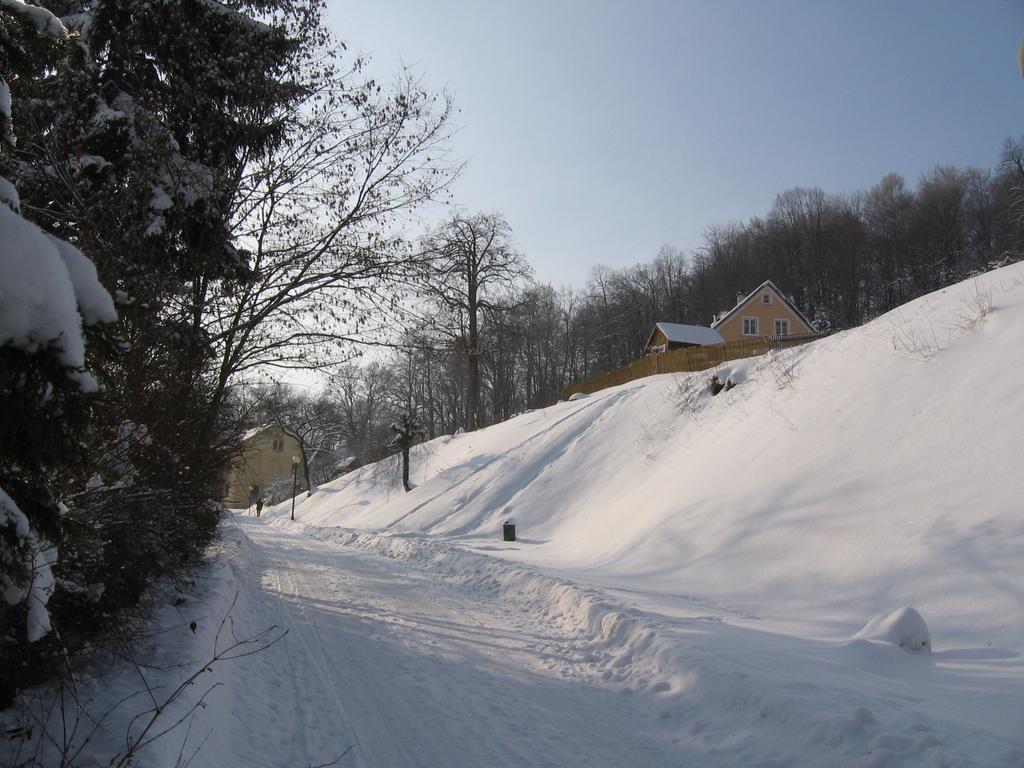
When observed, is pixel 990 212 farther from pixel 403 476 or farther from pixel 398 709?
pixel 398 709

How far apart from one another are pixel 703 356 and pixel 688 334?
74.7 ft

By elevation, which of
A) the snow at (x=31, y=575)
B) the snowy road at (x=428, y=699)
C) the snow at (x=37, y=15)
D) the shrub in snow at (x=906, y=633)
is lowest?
the snowy road at (x=428, y=699)

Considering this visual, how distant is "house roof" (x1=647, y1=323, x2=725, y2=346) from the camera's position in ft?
155

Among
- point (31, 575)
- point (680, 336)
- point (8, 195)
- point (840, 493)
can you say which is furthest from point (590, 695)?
point (680, 336)

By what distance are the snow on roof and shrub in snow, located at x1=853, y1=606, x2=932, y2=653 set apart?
42101mm

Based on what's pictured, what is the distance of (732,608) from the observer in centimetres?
790

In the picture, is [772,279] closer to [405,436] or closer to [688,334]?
[688,334]

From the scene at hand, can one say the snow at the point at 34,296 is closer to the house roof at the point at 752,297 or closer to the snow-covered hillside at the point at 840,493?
the snow-covered hillside at the point at 840,493

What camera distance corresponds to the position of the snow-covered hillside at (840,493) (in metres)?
7.02

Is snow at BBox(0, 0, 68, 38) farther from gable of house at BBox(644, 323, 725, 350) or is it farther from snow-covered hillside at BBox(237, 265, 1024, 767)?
gable of house at BBox(644, 323, 725, 350)

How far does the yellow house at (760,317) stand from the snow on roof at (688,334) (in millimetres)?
2051

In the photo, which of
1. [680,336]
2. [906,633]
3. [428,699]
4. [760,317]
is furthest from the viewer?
[760,317]

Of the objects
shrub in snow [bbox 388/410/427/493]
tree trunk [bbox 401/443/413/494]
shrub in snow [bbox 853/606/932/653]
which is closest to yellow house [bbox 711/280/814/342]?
shrub in snow [bbox 388/410/427/493]

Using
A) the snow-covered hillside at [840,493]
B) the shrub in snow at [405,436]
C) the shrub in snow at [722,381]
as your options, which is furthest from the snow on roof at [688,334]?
the snow-covered hillside at [840,493]
